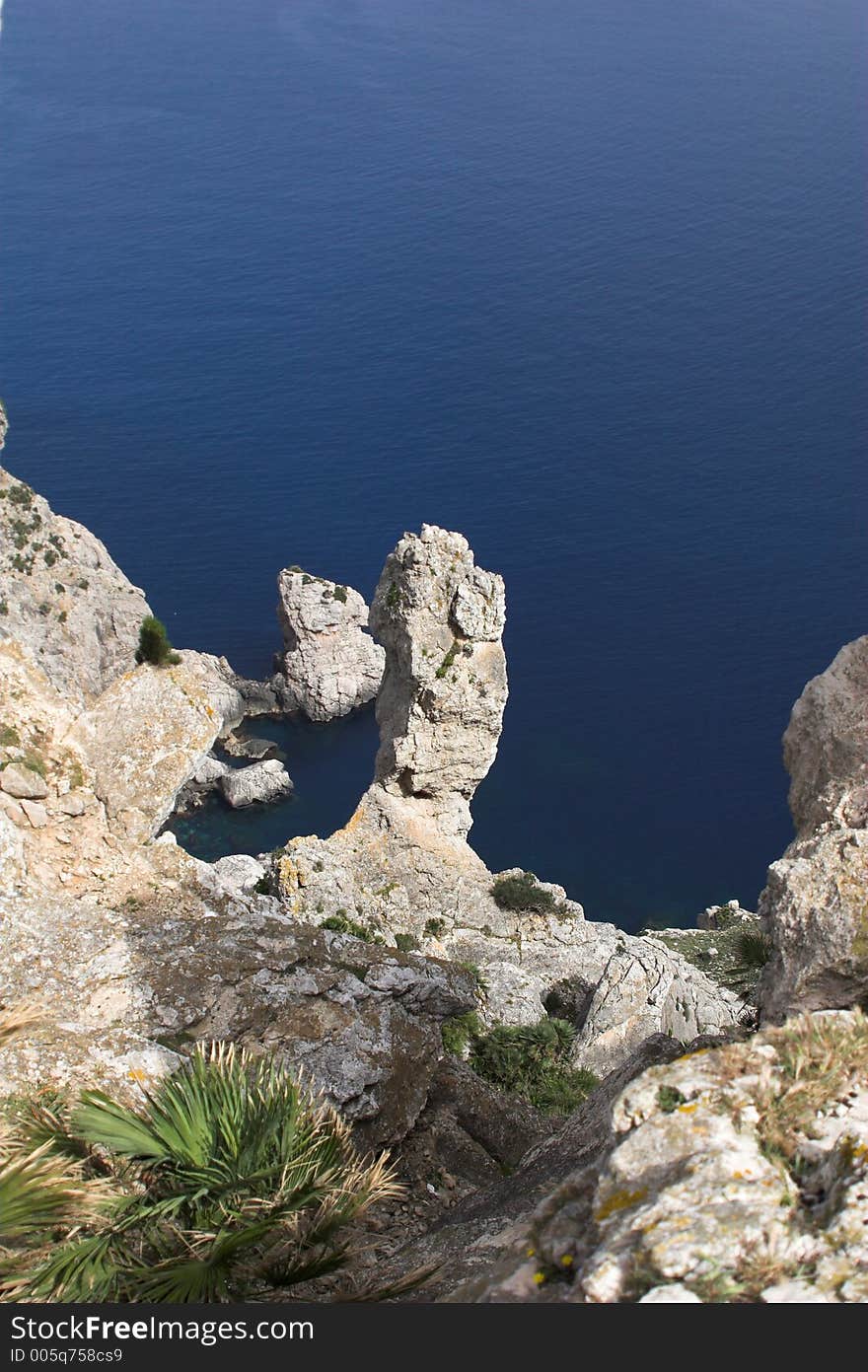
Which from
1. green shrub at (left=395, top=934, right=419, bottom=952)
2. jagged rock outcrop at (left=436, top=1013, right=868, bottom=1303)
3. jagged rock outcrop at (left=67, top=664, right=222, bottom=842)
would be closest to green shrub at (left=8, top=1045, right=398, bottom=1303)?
jagged rock outcrop at (left=436, top=1013, right=868, bottom=1303)

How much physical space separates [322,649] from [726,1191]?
61.3 m

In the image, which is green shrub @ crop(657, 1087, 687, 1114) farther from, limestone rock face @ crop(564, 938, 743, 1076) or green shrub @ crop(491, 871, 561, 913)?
green shrub @ crop(491, 871, 561, 913)

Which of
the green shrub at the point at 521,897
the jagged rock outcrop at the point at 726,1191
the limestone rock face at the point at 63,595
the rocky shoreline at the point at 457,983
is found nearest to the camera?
the jagged rock outcrop at the point at 726,1191

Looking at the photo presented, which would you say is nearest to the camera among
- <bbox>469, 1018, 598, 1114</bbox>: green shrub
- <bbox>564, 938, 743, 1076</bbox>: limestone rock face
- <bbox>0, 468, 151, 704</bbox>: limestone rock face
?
<bbox>469, 1018, 598, 1114</bbox>: green shrub

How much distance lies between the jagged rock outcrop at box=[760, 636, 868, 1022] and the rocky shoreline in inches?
1.1

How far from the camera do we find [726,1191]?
282 inches

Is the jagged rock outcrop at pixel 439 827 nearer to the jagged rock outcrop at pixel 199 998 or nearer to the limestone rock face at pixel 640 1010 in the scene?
the limestone rock face at pixel 640 1010

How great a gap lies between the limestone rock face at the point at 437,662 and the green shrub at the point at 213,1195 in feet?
71.5

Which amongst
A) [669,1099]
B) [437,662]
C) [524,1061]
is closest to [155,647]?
[524,1061]

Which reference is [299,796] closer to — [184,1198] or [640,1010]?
[640,1010]

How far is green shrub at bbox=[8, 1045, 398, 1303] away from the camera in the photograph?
30.1 feet

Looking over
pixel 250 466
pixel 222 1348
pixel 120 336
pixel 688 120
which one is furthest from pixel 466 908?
pixel 688 120

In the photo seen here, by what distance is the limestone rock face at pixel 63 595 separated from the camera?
54.9 metres

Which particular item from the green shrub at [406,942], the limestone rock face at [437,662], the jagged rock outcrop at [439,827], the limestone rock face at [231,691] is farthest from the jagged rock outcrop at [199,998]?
the limestone rock face at [231,691]
